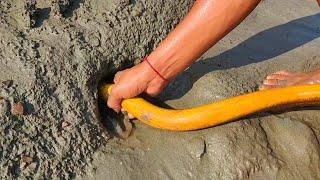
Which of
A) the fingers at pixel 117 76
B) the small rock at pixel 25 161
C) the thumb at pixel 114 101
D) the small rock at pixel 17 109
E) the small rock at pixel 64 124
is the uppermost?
the small rock at pixel 17 109

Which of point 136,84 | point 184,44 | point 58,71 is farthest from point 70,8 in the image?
point 184,44

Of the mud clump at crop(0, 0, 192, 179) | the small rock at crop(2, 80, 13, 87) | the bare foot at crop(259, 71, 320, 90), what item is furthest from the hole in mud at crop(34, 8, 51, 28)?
the bare foot at crop(259, 71, 320, 90)

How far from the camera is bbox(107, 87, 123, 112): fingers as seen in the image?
7.75 feet

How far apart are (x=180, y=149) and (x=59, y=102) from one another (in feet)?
1.93

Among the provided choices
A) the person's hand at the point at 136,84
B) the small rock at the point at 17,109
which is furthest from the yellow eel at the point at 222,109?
the small rock at the point at 17,109

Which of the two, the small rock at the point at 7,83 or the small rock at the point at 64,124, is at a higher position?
the small rock at the point at 7,83

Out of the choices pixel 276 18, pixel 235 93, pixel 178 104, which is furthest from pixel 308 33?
pixel 178 104

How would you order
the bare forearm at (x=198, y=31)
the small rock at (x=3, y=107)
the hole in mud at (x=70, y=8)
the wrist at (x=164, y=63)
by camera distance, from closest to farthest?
the small rock at (x=3, y=107) < the bare forearm at (x=198, y=31) < the wrist at (x=164, y=63) < the hole in mud at (x=70, y=8)

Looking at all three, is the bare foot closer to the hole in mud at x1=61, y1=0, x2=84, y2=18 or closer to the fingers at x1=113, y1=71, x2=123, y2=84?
the fingers at x1=113, y1=71, x2=123, y2=84

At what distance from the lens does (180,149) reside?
2307 millimetres

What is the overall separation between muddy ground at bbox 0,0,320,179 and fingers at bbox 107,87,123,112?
0.22 ft

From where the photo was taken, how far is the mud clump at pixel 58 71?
83.4 inches

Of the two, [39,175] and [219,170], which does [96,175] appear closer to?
[39,175]

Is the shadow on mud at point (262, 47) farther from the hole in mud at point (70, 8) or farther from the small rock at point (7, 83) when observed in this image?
the small rock at point (7, 83)
